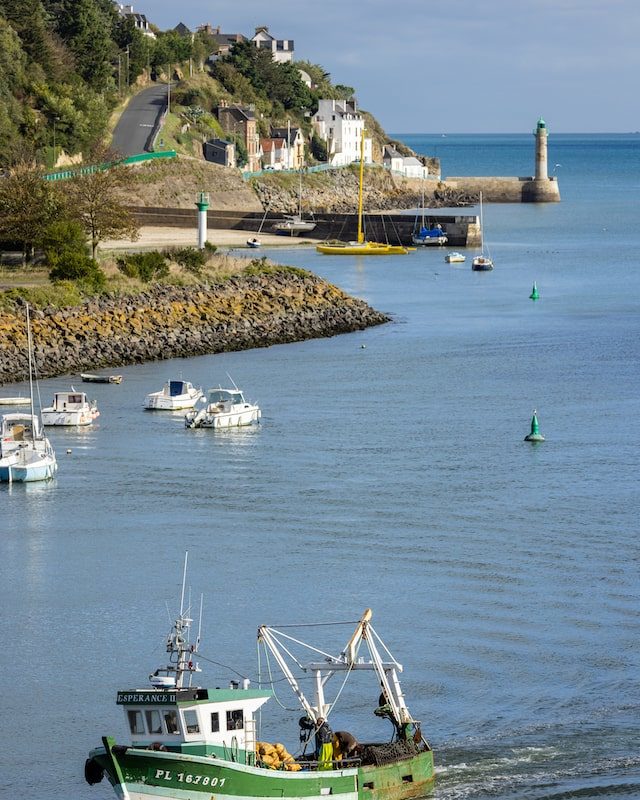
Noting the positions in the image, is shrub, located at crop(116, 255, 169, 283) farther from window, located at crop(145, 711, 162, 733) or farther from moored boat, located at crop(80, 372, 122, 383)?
window, located at crop(145, 711, 162, 733)

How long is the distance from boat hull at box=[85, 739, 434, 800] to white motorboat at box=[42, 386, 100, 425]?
104ft

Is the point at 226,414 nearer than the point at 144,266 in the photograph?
Yes

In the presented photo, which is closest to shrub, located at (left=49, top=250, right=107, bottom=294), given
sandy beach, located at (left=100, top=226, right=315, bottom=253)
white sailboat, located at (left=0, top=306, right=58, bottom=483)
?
sandy beach, located at (left=100, top=226, right=315, bottom=253)

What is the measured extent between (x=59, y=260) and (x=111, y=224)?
35.9 ft

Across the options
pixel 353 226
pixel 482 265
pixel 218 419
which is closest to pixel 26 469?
pixel 218 419

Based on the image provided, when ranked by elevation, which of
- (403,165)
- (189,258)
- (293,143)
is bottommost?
(189,258)

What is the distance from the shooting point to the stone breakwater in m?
65.6

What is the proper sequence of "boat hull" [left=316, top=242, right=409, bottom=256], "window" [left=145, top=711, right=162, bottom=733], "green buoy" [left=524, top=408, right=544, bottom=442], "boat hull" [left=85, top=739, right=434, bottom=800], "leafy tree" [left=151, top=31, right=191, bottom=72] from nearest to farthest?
"boat hull" [left=85, top=739, right=434, bottom=800]
"window" [left=145, top=711, right=162, bottom=733]
"green buoy" [left=524, top=408, right=544, bottom=442]
"boat hull" [left=316, top=242, right=409, bottom=256]
"leafy tree" [left=151, top=31, right=191, bottom=72]

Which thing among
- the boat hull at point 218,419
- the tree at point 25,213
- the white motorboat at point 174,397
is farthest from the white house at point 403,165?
the boat hull at point 218,419

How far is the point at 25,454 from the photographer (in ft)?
156

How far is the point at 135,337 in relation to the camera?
6969cm

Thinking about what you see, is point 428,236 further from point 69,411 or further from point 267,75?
point 69,411

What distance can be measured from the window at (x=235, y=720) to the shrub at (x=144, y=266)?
5563cm

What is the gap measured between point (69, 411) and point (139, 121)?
99.8m
